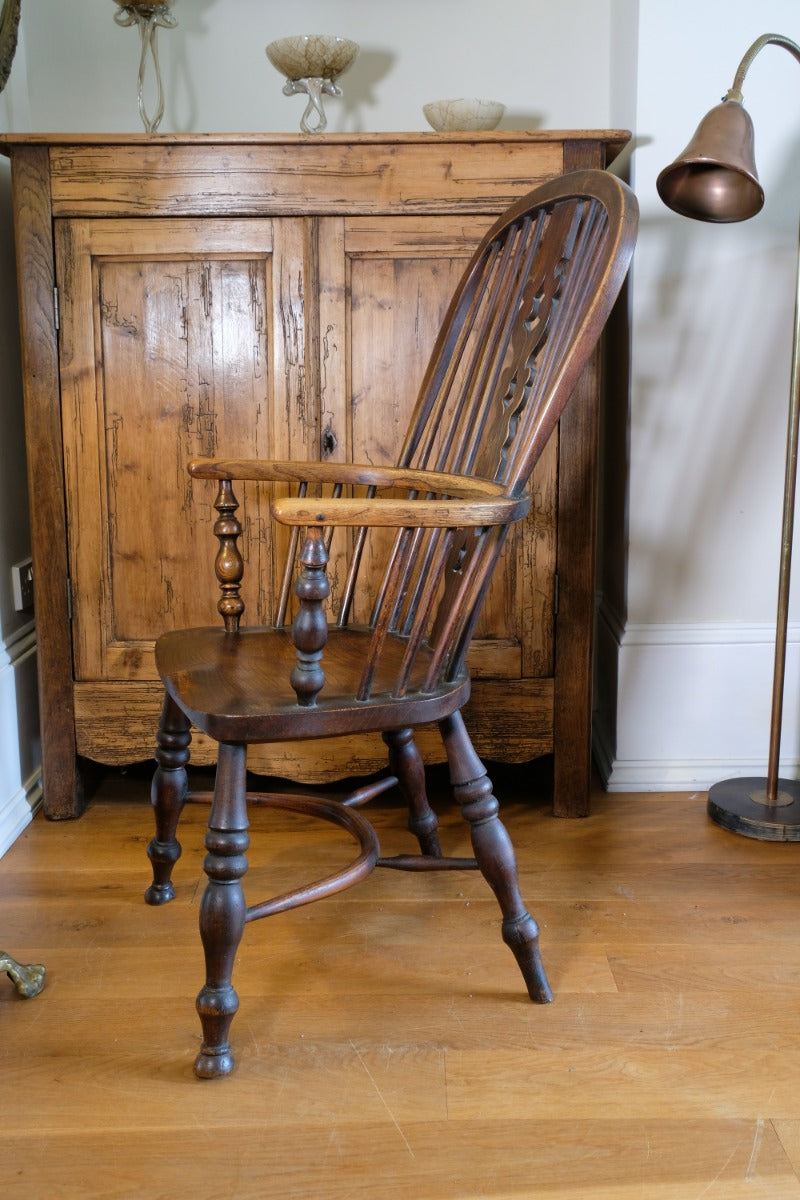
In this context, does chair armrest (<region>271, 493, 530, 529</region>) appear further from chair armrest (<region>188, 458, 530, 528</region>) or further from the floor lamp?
the floor lamp

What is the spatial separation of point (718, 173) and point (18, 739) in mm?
1758

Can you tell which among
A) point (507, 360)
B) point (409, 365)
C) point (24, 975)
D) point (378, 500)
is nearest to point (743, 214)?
point (507, 360)

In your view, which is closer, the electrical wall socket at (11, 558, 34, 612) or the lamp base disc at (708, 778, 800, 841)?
the lamp base disc at (708, 778, 800, 841)

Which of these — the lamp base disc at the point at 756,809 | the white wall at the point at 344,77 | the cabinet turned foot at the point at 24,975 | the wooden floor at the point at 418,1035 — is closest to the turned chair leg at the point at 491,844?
the wooden floor at the point at 418,1035

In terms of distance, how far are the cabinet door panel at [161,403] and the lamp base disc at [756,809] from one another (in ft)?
3.30

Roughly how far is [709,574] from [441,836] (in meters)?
0.82

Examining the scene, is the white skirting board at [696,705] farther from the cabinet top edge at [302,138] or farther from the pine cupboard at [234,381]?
the cabinet top edge at [302,138]

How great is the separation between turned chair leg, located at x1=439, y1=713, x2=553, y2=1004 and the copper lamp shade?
3.52ft

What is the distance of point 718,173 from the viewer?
2.02m

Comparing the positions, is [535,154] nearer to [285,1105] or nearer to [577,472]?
[577,472]

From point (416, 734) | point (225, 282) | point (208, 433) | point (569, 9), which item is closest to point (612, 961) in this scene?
point (416, 734)

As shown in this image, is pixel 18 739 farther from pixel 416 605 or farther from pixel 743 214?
pixel 743 214

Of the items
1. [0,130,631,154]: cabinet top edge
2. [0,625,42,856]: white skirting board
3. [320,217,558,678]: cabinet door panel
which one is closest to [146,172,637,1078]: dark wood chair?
[320,217,558,678]: cabinet door panel

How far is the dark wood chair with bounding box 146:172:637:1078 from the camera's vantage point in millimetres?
1442
